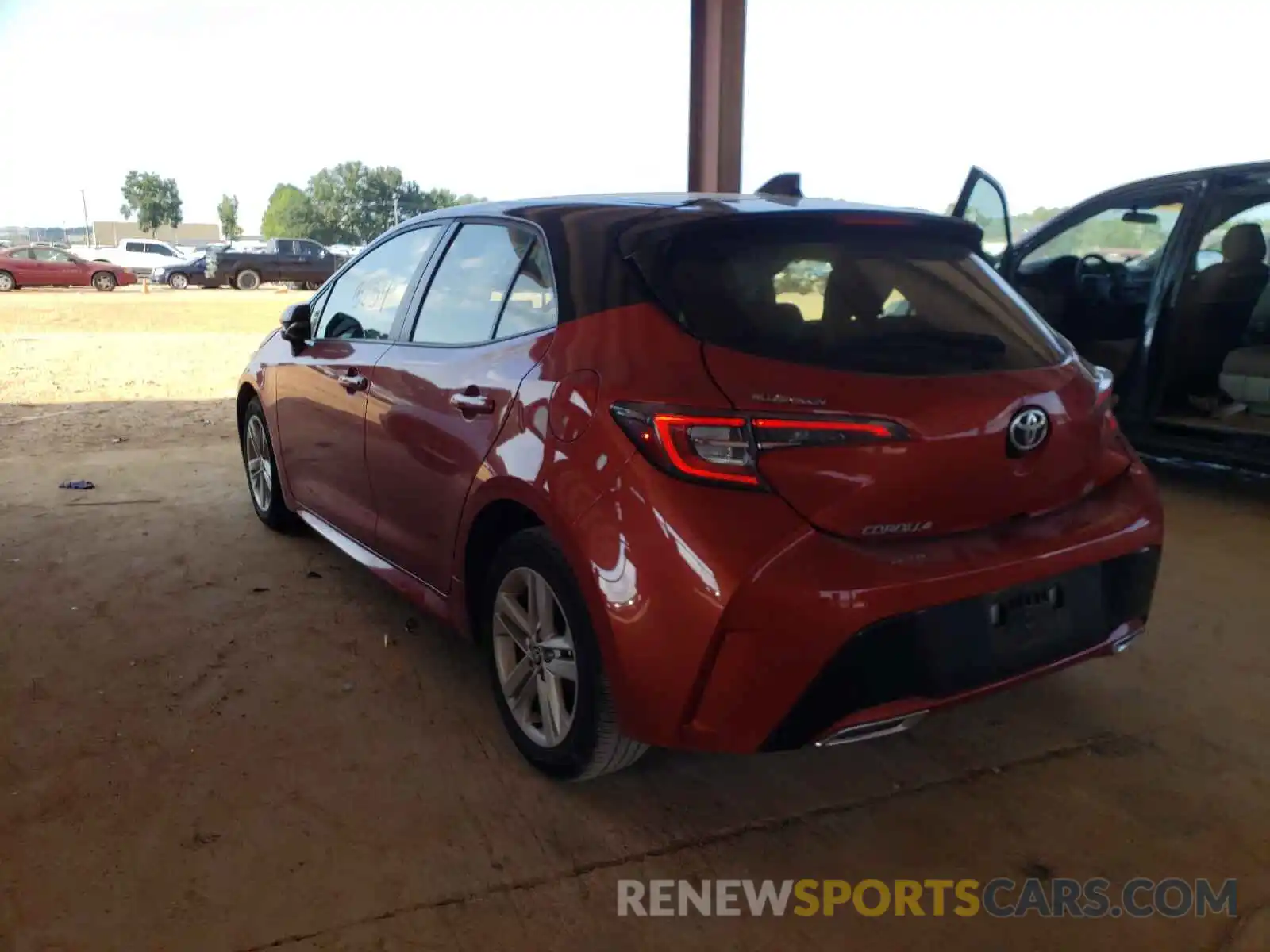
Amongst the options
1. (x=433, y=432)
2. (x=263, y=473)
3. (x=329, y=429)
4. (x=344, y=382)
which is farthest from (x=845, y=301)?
(x=263, y=473)

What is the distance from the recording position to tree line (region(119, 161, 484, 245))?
63.2 meters

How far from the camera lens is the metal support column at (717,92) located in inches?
297

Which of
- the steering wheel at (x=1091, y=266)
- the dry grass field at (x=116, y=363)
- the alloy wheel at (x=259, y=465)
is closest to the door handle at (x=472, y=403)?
the alloy wheel at (x=259, y=465)

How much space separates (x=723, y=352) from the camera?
2.15 metres

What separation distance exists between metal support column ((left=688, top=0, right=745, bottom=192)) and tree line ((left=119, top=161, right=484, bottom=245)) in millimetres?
55708

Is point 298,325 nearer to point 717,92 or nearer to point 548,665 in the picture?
point 548,665

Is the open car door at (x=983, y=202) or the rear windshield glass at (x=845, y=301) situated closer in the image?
the rear windshield glass at (x=845, y=301)

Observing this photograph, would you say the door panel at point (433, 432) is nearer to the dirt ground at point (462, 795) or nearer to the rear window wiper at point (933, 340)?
the dirt ground at point (462, 795)

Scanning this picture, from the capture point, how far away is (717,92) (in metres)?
7.67

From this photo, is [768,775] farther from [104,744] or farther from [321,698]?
[104,744]

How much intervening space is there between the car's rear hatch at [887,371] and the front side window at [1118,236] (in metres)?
3.59

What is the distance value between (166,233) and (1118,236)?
291ft

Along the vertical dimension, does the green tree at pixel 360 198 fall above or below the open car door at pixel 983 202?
above

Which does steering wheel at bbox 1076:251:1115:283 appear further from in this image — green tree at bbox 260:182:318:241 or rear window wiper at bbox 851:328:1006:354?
green tree at bbox 260:182:318:241
